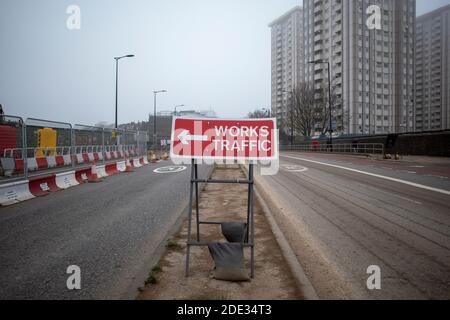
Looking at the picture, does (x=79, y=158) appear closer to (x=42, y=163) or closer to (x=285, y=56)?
(x=42, y=163)

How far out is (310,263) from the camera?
411 centimetres

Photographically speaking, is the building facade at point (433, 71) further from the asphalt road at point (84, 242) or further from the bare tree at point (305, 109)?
the asphalt road at point (84, 242)

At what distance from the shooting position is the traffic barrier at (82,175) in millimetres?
12769

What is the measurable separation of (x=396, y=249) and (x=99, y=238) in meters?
4.34

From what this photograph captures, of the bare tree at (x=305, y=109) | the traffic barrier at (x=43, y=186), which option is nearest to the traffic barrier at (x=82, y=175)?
the traffic barrier at (x=43, y=186)

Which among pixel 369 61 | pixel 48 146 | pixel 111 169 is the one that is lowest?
pixel 111 169

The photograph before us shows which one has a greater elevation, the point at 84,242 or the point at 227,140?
the point at 227,140

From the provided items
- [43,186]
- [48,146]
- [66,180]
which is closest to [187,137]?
[43,186]

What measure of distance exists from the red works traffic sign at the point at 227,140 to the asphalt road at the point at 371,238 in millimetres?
1525

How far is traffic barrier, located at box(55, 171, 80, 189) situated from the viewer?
1121 cm

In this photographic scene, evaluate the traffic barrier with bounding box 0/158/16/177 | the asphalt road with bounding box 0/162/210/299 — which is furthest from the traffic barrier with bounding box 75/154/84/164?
the asphalt road with bounding box 0/162/210/299

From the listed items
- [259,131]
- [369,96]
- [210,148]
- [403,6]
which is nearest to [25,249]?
[210,148]

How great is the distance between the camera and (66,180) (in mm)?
11797

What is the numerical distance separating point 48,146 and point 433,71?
15491cm
